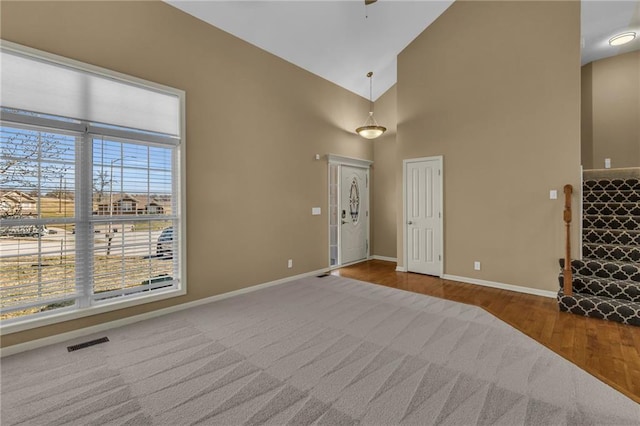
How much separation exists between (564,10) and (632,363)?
171 inches

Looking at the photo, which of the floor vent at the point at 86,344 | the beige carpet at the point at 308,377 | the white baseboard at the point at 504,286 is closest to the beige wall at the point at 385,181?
the white baseboard at the point at 504,286

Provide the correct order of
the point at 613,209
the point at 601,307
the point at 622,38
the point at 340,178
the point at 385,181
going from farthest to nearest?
the point at 385,181, the point at 340,178, the point at 622,38, the point at 613,209, the point at 601,307

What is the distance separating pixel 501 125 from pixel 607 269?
2358 millimetres

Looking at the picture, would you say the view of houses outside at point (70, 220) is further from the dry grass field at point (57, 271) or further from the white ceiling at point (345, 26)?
the white ceiling at point (345, 26)

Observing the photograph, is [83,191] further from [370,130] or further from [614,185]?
[614,185]

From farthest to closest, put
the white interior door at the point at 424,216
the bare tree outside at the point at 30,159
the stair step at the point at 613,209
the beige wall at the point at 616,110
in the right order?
the beige wall at the point at 616,110 → the white interior door at the point at 424,216 → the stair step at the point at 613,209 → the bare tree outside at the point at 30,159

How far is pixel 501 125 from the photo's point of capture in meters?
4.45

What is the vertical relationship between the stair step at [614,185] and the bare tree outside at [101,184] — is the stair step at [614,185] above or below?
above

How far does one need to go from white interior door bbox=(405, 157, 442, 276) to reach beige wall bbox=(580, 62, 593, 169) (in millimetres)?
3439

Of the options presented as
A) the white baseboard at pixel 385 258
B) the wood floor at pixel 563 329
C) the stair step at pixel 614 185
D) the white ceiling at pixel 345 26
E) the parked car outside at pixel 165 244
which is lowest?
the wood floor at pixel 563 329

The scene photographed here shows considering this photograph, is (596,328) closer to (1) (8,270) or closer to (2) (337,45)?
(2) (337,45)

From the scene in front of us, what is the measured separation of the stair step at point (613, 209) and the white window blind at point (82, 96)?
6.12 metres

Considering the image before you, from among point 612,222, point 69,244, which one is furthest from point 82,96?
point 612,222

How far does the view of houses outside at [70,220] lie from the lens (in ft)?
8.34
